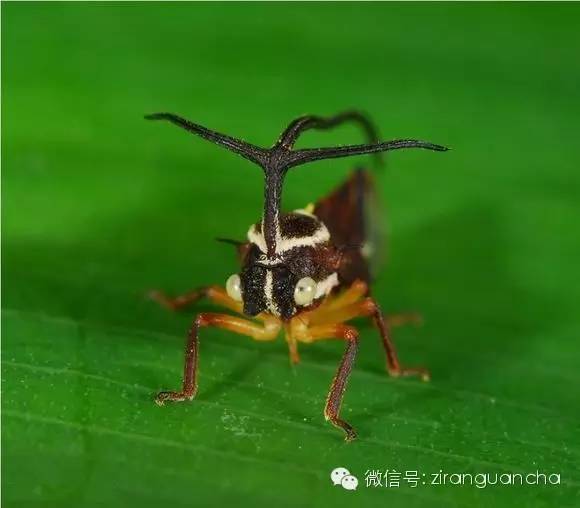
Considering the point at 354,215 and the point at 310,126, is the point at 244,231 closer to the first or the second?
the point at 354,215

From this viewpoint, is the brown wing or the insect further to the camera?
the brown wing

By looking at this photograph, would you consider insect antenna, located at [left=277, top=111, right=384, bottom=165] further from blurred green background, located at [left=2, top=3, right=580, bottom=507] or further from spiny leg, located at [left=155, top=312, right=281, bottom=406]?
spiny leg, located at [left=155, top=312, right=281, bottom=406]

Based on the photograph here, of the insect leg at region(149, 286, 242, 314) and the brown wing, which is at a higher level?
the brown wing

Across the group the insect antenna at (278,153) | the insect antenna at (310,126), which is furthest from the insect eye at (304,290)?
the insect antenna at (310,126)

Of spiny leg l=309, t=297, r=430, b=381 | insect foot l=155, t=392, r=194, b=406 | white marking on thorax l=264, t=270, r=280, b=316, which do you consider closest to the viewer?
insect foot l=155, t=392, r=194, b=406

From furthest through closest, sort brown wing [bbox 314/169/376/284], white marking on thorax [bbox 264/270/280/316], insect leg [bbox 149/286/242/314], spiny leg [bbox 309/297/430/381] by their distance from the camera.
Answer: brown wing [bbox 314/169/376/284], insect leg [bbox 149/286/242/314], spiny leg [bbox 309/297/430/381], white marking on thorax [bbox 264/270/280/316]

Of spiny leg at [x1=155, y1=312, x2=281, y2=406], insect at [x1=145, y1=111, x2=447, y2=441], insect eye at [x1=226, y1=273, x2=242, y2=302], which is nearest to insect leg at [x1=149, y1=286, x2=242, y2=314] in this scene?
insect at [x1=145, y1=111, x2=447, y2=441]

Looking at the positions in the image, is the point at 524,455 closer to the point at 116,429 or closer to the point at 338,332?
the point at 338,332
